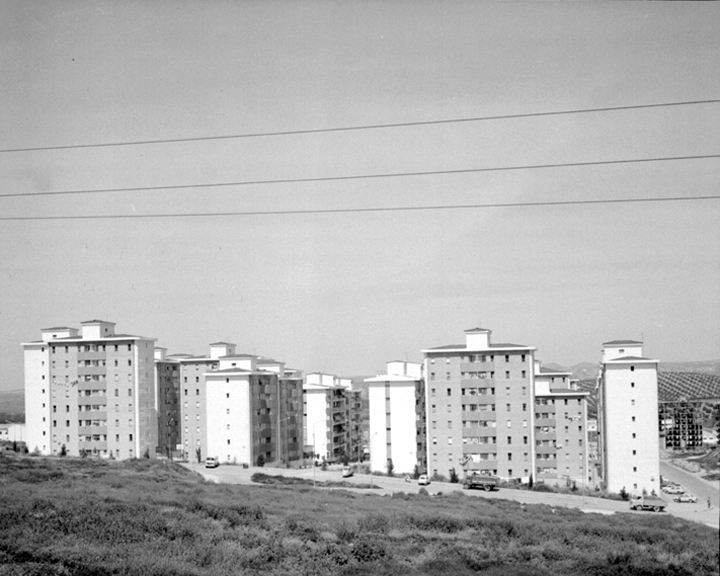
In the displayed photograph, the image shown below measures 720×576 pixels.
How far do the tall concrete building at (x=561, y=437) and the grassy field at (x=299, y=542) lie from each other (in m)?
15.2

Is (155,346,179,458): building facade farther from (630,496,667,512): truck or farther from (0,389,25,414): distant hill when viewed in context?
(630,496,667,512): truck

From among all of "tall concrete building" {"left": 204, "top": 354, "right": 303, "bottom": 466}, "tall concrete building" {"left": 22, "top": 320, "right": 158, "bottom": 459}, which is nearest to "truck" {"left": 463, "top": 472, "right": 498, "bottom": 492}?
"tall concrete building" {"left": 204, "top": 354, "right": 303, "bottom": 466}

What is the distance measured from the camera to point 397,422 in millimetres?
32688

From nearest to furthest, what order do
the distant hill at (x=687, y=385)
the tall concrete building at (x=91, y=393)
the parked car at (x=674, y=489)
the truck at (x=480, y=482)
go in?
the distant hill at (x=687, y=385)
the parked car at (x=674, y=489)
the truck at (x=480, y=482)
the tall concrete building at (x=91, y=393)

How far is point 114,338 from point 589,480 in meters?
21.9

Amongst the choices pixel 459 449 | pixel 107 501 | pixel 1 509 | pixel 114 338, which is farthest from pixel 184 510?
pixel 114 338

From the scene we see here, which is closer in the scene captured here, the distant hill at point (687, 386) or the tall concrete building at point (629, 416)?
the distant hill at point (687, 386)

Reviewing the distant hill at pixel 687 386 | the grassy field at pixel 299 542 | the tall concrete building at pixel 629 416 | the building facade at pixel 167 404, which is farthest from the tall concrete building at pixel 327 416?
the grassy field at pixel 299 542

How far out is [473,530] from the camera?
12.5 m

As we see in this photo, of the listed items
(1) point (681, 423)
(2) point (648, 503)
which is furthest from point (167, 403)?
(1) point (681, 423)

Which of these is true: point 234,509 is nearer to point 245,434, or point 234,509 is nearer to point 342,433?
point 245,434

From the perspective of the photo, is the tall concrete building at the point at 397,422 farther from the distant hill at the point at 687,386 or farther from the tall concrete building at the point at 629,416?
the distant hill at the point at 687,386

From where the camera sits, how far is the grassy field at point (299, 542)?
905cm

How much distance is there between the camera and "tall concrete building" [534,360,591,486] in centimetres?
3027
